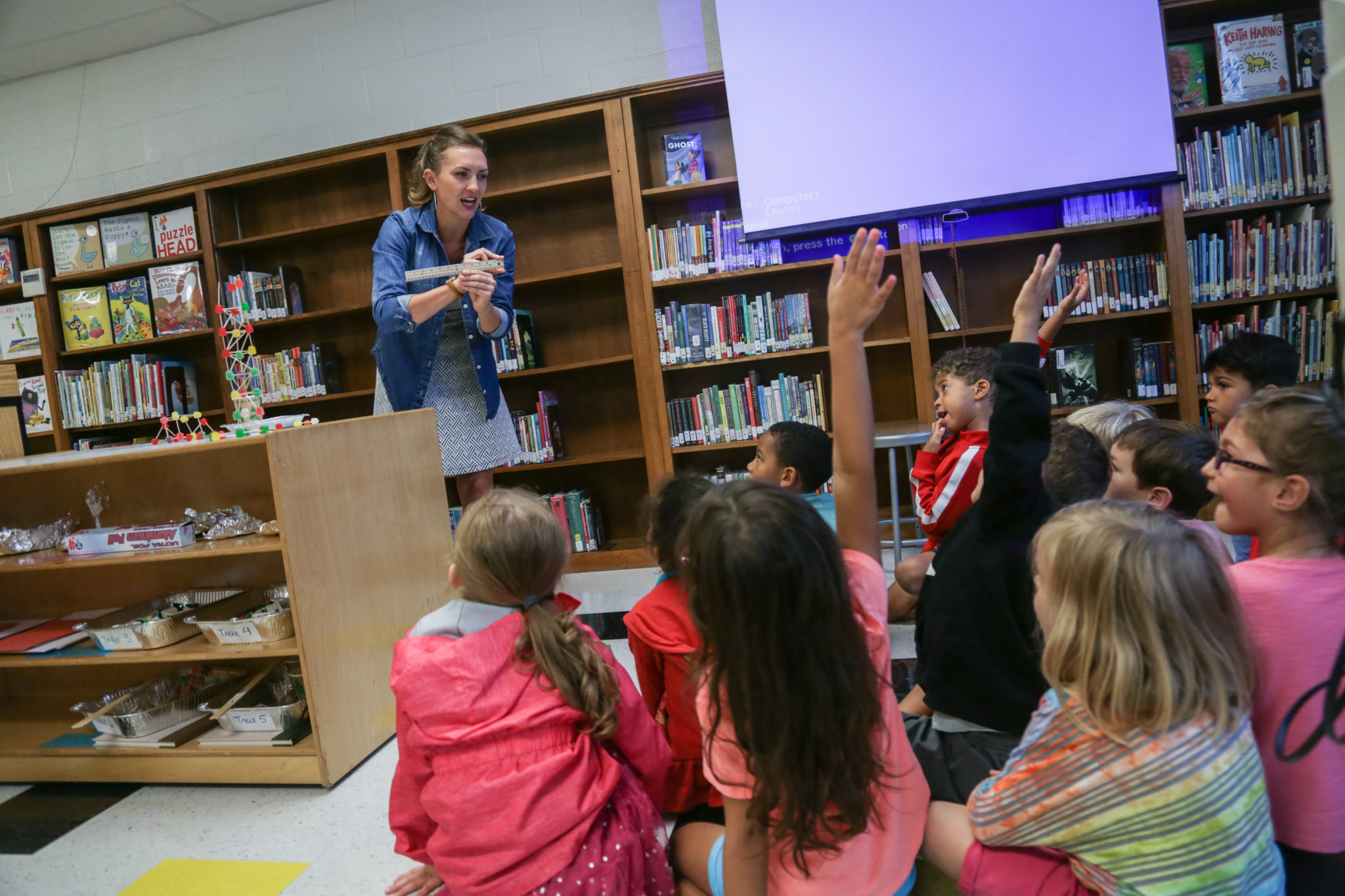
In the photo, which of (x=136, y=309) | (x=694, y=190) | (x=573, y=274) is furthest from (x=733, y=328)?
(x=136, y=309)

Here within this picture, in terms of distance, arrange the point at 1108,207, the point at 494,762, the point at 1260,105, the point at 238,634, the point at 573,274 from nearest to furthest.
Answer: the point at 494,762
the point at 238,634
the point at 1260,105
the point at 1108,207
the point at 573,274

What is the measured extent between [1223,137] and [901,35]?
1.33m

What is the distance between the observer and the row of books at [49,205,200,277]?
433 cm

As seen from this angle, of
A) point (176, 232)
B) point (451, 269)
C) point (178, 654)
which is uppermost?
point (176, 232)

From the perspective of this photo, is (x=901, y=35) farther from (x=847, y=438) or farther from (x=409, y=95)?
(x=847, y=438)

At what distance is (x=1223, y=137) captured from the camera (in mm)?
3367

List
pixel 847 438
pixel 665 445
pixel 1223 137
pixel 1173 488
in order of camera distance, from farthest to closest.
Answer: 1. pixel 665 445
2. pixel 1223 137
3. pixel 1173 488
4. pixel 847 438

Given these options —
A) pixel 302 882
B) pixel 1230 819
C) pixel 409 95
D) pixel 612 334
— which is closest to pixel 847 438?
pixel 1230 819

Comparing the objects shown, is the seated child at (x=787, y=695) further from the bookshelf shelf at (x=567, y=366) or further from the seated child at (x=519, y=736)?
the bookshelf shelf at (x=567, y=366)

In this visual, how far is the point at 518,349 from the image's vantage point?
396cm

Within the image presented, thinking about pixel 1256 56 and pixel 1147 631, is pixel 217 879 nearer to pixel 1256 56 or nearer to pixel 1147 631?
pixel 1147 631

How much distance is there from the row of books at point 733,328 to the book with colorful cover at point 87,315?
302 cm

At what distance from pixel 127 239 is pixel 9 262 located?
29.6 inches

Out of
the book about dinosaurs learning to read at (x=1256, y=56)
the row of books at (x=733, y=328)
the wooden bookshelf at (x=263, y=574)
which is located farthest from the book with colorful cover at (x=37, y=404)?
the book about dinosaurs learning to read at (x=1256, y=56)
